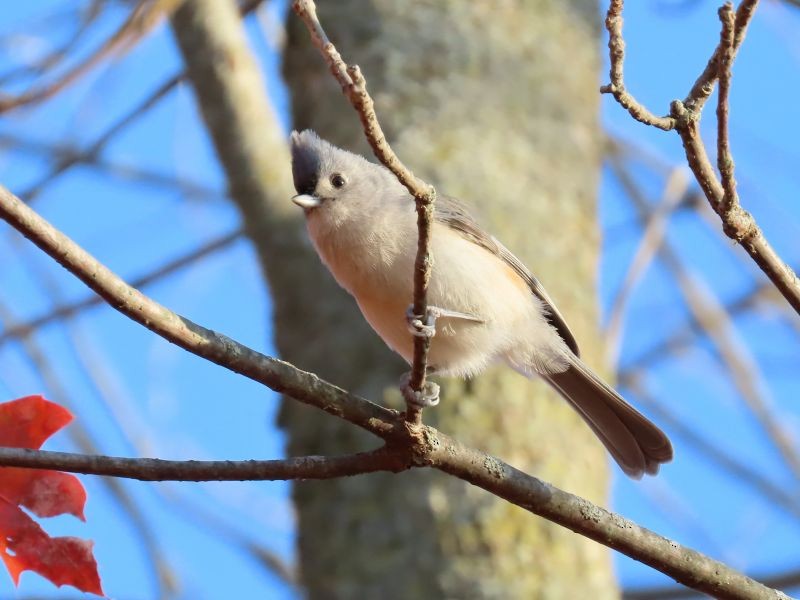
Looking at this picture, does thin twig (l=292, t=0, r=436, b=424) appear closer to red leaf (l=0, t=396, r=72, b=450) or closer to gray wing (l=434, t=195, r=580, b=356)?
red leaf (l=0, t=396, r=72, b=450)

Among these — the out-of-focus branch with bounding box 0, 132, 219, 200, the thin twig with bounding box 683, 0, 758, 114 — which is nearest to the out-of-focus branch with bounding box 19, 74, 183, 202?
the out-of-focus branch with bounding box 0, 132, 219, 200

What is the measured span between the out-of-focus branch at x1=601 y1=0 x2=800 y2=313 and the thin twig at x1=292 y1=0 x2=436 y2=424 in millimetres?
279

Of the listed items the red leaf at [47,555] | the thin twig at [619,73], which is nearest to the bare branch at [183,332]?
the red leaf at [47,555]

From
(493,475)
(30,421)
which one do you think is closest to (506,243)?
(493,475)

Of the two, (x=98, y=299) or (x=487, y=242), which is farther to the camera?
(x=98, y=299)

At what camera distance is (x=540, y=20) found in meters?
3.84

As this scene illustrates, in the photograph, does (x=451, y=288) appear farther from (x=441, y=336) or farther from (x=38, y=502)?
(x=38, y=502)

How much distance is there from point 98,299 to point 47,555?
2523mm

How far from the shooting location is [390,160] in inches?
51.7

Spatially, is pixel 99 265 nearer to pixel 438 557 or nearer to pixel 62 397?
pixel 438 557

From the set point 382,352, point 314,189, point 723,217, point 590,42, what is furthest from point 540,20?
point 723,217

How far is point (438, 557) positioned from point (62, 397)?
5.33ft

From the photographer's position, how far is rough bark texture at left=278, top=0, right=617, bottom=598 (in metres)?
2.94

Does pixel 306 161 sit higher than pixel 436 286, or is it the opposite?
pixel 306 161
